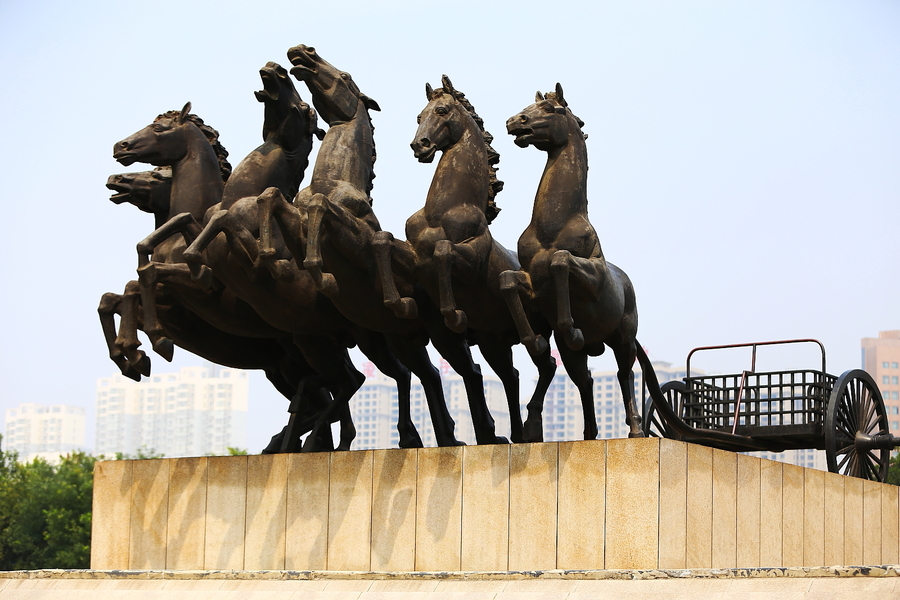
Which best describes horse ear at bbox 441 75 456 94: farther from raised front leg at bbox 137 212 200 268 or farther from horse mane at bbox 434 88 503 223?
raised front leg at bbox 137 212 200 268

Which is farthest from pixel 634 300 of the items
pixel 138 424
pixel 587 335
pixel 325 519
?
pixel 138 424

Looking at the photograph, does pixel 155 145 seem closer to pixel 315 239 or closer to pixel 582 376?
pixel 315 239

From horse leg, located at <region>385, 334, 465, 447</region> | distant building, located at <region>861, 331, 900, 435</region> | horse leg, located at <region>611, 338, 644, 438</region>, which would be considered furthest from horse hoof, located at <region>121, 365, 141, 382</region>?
distant building, located at <region>861, 331, 900, 435</region>

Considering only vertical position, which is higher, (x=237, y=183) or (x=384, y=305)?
(x=237, y=183)

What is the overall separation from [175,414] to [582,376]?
411 feet

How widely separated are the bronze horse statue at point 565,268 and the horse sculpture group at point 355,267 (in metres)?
0.02

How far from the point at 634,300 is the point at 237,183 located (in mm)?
4208

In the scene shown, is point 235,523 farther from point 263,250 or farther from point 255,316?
point 263,250

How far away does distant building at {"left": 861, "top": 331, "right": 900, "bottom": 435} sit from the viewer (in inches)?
3516

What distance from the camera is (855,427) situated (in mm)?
15367

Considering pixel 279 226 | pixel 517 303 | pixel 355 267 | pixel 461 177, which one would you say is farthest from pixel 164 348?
pixel 517 303

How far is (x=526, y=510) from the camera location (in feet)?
36.2

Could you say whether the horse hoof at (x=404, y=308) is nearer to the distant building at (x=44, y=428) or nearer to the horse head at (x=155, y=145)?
the horse head at (x=155, y=145)

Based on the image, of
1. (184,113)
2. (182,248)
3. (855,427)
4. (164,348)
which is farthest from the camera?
(855,427)
